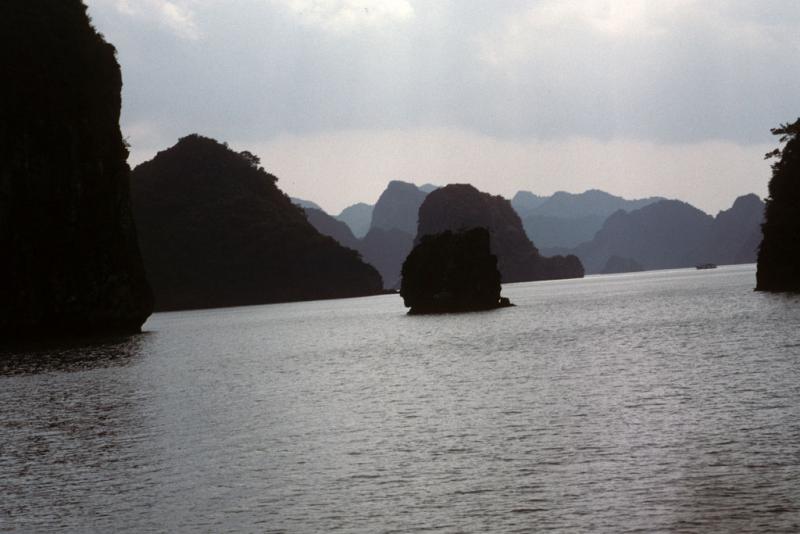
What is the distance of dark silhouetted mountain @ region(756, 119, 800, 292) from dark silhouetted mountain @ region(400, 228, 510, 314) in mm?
42129

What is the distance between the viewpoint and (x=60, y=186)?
102312 mm

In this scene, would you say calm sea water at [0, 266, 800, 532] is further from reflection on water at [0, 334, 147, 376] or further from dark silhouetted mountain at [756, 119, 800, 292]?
dark silhouetted mountain at [756, 119, 800, 292]

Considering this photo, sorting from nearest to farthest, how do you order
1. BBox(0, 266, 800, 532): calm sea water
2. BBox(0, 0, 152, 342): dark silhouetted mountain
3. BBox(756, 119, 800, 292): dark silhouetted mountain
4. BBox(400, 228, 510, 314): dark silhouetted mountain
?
1. BBox(0, 266, 800, 532): calm sea water
2. BBox(0, 0, 152, 342): dark silhouetted mountain
3. BBox(756, 119, 800, 292): dark silhouetted mountain
4. BBox(400, 228, 510, 314): dark silhouetted mountain

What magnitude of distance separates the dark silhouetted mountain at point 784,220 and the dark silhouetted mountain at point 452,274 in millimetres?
42129

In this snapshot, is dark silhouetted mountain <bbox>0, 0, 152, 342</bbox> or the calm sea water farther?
dark silhouetted mountain <bbox>0, 0, 152, 342</bbox>

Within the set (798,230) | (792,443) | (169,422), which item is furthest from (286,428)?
A: (798,230)

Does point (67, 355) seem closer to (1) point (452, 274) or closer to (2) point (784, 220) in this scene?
(1) point (452, 274)

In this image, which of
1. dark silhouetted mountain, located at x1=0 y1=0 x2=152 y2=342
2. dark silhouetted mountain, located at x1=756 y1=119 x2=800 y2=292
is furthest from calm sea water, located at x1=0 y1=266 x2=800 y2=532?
dark silhouetted mountain, located at x1=756 y1=119 x2=800 y2=292

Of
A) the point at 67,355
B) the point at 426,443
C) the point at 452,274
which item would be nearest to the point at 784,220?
the point at 452,274

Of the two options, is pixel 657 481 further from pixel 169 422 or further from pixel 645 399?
pixel 169 422

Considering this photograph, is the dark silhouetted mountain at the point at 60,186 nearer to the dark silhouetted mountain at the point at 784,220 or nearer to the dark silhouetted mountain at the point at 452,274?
the dark silhouetted mountain at the point at 452,274

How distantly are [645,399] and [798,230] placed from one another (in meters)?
88.4

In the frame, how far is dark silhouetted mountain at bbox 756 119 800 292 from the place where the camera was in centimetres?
11862

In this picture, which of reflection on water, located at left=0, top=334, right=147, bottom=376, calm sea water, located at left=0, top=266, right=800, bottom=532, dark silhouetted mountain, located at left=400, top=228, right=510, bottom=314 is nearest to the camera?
calm sea water, located at left=0, top=266, right=800, bottom=532
